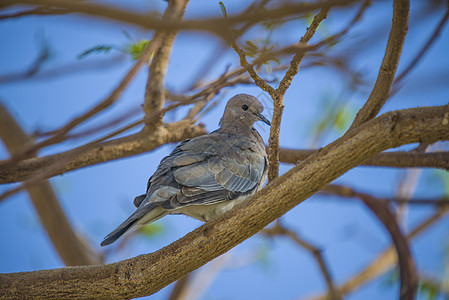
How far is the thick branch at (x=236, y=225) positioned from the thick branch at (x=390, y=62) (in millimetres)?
363

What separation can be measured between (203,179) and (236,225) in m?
0.60

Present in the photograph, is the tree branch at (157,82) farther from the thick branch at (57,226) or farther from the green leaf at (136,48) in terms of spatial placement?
the thick branch at (57,226)

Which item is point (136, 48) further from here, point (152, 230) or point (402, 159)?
point (152, 230)

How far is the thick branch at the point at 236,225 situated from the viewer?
205 cm

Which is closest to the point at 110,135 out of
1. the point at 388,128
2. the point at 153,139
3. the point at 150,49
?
the point at 150,49

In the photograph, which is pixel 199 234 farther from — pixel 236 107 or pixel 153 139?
pixel 236 107

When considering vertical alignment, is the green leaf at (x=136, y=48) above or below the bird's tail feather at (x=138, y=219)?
above

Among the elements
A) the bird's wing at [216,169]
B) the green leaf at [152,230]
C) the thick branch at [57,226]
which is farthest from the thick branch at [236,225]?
the green leaf at [152,230]

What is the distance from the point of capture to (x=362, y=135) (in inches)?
83.7

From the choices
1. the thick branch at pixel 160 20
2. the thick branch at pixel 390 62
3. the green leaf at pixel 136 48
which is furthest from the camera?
the green leaf at pixel 136 48

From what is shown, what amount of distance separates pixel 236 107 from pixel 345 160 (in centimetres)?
181

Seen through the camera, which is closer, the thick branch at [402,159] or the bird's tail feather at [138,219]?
the bird's tail feather at [138,219]

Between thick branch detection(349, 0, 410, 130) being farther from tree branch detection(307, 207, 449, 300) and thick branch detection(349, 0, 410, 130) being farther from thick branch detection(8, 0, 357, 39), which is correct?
tree branch detection(307, 207, 449, 300)

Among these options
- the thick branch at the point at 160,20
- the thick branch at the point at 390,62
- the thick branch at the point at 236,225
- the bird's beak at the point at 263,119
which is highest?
the bird's beak at the point at 263,119
